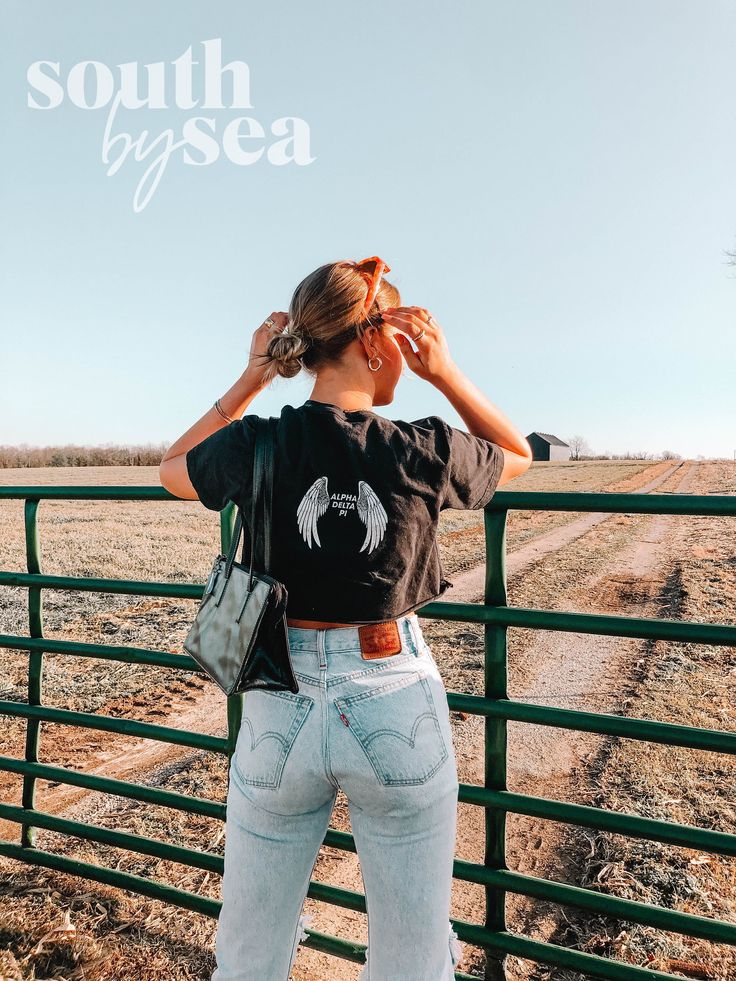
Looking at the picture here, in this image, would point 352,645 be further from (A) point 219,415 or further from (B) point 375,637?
(A) point 219,415

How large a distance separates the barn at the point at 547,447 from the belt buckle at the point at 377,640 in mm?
89157

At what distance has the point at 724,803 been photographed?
3.93 metres

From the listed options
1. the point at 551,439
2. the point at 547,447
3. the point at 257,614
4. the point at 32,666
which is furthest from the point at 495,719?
the point at 551,439

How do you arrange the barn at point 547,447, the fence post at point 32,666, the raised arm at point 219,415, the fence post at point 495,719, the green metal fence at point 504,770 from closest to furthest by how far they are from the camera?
the raised arm at point 219,415 → the green metal fence at point 504,770 → the fence post at point 495,719 → the fence post at point 32,666 → the barn at point 547,447

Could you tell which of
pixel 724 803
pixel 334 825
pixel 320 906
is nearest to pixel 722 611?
pixel 724 803

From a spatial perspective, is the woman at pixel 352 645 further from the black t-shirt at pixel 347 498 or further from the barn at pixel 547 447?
→ the barn at pixel 547 447

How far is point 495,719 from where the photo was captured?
235 centimetres

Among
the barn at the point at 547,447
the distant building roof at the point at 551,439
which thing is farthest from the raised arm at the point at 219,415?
the distant building roof at the point at 551,439

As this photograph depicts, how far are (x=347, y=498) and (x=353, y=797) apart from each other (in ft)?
1.97

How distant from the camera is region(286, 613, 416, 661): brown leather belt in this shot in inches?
58.9

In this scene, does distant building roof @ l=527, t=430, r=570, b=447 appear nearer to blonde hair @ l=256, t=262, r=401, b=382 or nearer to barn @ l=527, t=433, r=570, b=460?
barn @ l=527, t=433, r=570, b=460

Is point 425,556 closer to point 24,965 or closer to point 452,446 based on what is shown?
point 452,446

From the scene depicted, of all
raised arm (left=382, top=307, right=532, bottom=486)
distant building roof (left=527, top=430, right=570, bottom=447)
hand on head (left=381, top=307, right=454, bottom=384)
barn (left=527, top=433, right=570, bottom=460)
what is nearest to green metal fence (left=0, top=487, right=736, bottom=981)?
raised arm (left=382, top=307, right=532, bottom=486)

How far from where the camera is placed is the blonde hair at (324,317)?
1.51 m
